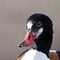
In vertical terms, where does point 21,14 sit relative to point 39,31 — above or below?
below

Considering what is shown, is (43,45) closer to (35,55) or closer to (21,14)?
(35,55)

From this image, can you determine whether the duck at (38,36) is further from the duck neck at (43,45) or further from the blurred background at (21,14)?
the blurred background at (21,14)

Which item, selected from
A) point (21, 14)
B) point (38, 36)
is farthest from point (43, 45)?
point (21, 14)

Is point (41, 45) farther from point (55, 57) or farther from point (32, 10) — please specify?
point (32, 10)

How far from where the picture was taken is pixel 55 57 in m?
1.46

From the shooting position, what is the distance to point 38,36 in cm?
142

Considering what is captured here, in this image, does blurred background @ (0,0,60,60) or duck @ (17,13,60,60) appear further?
blurred background @ (0,0,60,60)

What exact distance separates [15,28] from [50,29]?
0.78 m

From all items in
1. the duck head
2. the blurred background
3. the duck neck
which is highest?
the duck head

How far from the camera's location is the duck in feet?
4.60

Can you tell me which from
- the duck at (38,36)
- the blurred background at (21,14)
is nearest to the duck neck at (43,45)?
the duck at (38,36)

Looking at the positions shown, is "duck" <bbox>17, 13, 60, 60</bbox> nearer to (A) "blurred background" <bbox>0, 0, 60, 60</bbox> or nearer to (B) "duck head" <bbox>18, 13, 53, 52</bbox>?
(B) "duck head" <bbox>18, 13, 53, 52</bbox>

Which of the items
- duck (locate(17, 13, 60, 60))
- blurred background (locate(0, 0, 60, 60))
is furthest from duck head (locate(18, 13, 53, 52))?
blurred background (locate(0, 0, 60, 60))

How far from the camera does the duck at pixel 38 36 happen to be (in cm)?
140
